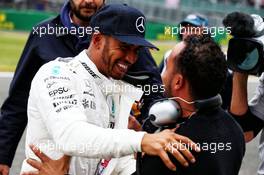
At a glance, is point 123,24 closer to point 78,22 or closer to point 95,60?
point 95,60

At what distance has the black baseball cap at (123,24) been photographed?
324cm

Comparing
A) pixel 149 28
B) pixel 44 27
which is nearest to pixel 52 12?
pixel 149 28

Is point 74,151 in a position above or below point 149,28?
above

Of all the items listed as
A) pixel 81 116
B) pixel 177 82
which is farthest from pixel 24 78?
pixel 177 82

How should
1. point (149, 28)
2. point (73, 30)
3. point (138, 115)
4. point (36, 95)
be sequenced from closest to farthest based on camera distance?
point (36, 95), point (138, 115), point (73, 30), point (149, 28)

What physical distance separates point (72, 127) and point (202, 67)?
60cm

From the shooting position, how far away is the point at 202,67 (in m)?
2.86

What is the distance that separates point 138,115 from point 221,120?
2.96 ft

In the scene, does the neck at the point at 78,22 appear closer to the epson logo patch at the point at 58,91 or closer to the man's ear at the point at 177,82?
the epson logo patch at the point at 58,91

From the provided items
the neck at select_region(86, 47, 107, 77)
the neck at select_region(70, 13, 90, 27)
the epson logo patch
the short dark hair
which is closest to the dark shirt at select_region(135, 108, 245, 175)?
the short dark hair

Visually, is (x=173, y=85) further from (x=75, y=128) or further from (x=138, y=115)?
(x=138, y=115)

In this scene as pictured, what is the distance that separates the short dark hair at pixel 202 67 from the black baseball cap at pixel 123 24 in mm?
376

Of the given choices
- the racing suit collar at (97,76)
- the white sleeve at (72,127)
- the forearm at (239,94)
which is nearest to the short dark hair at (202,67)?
the white sleeve at (72,127)

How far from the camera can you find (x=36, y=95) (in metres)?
3.18
